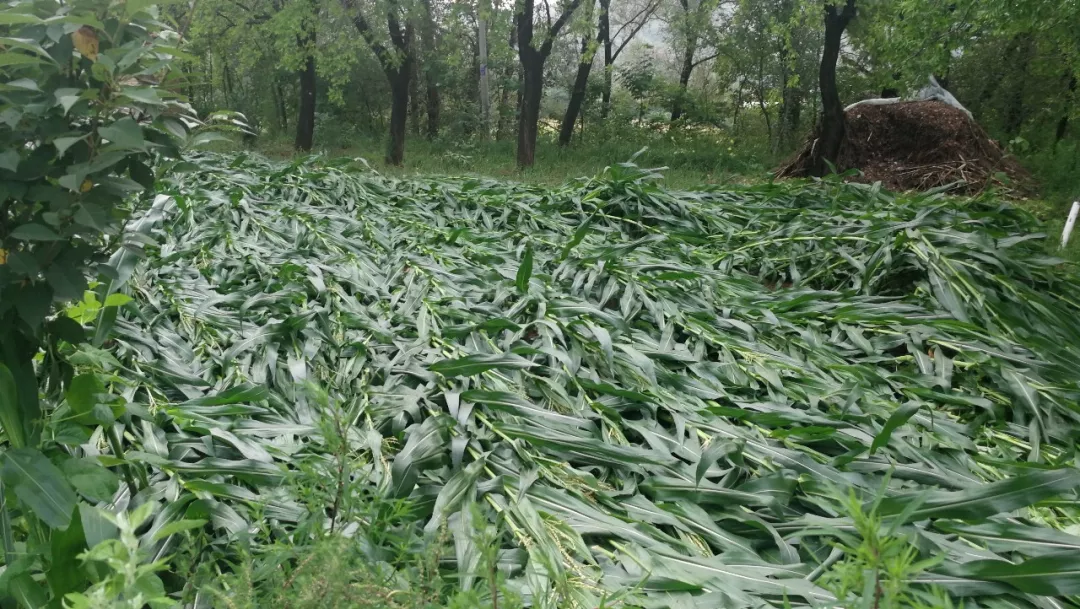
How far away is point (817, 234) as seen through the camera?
14.0 feet

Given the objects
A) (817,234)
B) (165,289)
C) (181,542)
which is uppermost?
(817,234)

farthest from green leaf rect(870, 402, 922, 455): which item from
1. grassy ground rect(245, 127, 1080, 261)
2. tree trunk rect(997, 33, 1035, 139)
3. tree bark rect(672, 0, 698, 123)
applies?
tree bark rect(672, 0, 698, 123)

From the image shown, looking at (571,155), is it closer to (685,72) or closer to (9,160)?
(685,72)

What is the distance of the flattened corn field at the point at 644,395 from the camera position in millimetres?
1468

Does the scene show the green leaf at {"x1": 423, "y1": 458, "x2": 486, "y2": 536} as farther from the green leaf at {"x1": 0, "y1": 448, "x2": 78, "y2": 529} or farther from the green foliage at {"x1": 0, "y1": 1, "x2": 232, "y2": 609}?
the green leaf at {"x1": 0, "y1": 448, "x2": 78, "y2": 529}

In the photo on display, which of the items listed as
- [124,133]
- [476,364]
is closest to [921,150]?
[476,364]

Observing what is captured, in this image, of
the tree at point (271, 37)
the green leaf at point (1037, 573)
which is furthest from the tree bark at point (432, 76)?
the green leaf at point (1037, 573)

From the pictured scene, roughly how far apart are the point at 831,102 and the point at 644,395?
7912 mm

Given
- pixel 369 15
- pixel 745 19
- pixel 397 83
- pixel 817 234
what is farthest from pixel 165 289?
pixel 745 19

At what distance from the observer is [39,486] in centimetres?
129

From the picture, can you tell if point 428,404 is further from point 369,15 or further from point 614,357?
point 369,15

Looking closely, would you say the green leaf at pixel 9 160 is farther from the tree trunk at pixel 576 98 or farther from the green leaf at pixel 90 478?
the tree trunk at pixel 576 98

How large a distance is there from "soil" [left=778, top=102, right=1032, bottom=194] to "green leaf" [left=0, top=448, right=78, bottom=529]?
800 cm

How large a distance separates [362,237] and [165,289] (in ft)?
4.95
